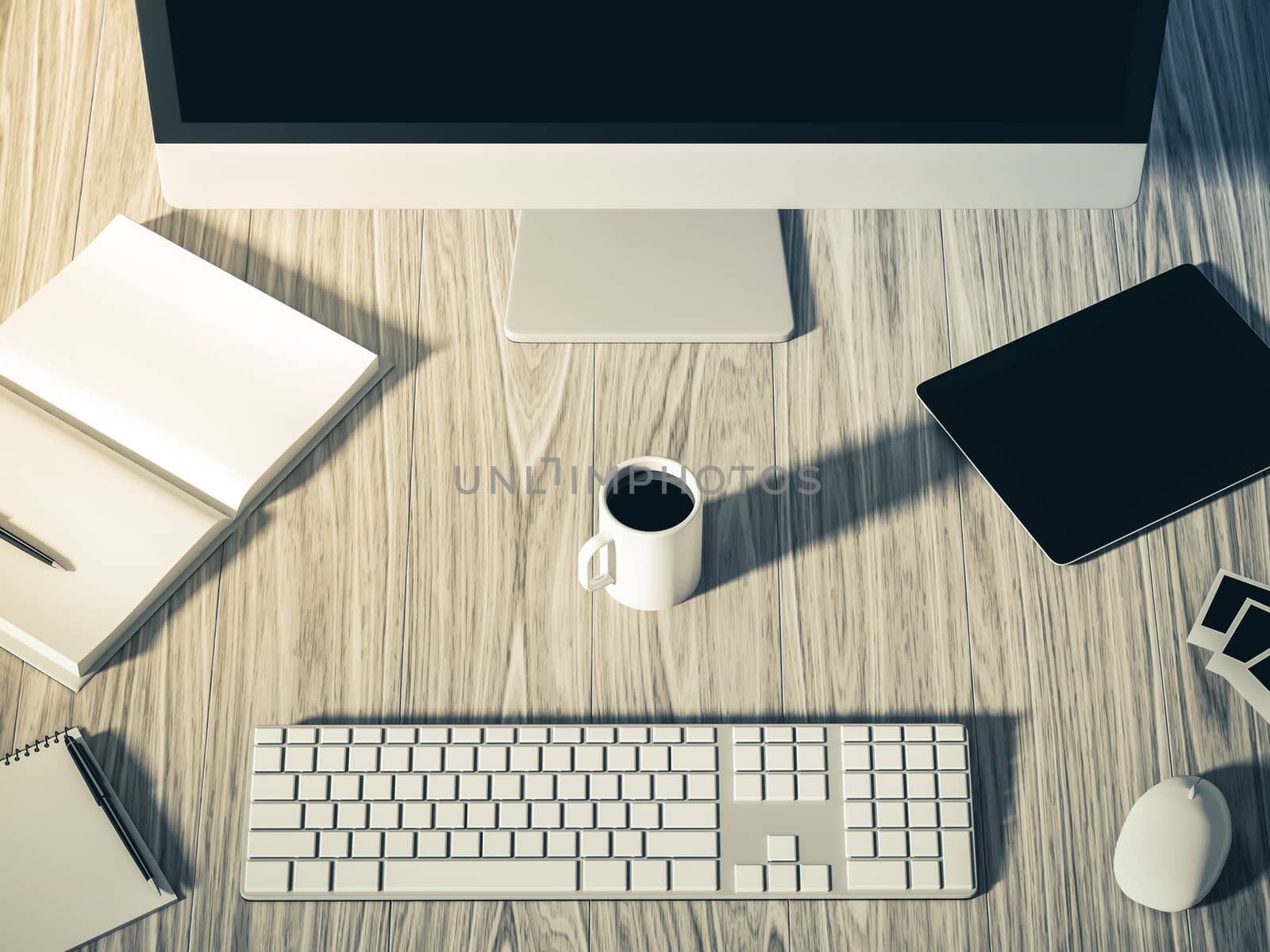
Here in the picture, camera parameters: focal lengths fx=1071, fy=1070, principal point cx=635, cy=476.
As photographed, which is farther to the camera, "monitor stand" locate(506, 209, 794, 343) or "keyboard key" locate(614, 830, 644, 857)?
"monitor stand" locate(506, 209, 794, 343)

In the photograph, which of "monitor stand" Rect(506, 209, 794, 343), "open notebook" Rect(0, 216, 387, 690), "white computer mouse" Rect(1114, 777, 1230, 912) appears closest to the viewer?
"white computer mouse" Rect(1114, 777, 1230, 912)

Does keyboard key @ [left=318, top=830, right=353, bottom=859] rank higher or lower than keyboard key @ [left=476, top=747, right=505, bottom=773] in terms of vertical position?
lower

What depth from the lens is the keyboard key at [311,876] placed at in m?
0.75

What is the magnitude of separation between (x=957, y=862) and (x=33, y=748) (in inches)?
26.7

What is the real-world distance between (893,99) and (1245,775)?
56 centimetres

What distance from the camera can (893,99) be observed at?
2.52 ft

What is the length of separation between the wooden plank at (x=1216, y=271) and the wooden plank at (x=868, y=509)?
0.54ft

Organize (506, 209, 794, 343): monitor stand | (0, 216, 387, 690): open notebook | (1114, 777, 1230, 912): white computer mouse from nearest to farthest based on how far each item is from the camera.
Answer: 1. (1114, 777, 1230, 912): white computer mouse
2. (0, 216, 387, 690): open notebook
3. (506, 209, 794, 343): monitor stand

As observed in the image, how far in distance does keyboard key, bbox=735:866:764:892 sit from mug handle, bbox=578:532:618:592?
23 cm

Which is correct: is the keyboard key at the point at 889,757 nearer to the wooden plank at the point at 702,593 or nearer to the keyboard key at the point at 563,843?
the wooden plank at the point at 702,593

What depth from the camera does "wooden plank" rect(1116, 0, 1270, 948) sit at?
0.77 meters

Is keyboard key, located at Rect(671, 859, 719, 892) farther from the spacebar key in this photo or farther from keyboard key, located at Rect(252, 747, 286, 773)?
keyboard key, located at Rect(252, 747, 286, 773)

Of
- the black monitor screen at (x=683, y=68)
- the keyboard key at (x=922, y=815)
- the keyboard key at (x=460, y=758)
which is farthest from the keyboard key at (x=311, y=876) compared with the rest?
the black monitor screen at (x=683, y=68)

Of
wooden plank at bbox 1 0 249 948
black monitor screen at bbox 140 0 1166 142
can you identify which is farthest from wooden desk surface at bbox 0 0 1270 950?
black monitor screen at bbox 140 0 1166 142
